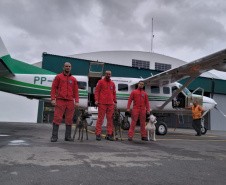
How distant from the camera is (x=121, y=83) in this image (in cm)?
1009

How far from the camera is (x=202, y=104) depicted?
34.0 feet

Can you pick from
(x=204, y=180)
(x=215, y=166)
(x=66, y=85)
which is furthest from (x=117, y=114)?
(x=204, y=180)

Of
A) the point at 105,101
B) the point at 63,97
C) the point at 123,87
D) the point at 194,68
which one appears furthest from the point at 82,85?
the point at 194,68

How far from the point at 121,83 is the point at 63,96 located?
5.18 meters

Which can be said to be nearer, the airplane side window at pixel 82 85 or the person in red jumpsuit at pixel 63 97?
the person in red jumpsuit at pixel 63 97

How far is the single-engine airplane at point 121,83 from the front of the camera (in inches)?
318

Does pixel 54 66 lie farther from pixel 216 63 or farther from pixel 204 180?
pixel 204 180

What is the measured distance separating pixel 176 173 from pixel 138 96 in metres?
4.06

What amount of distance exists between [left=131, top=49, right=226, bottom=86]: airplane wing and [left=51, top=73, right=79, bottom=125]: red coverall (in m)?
4.98

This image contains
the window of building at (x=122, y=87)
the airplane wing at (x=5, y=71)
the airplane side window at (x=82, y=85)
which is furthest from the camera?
the window of building at (x=122, y=87)

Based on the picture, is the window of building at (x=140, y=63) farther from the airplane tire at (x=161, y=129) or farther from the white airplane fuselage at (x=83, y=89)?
the airplane tire at (x=161, y=129)

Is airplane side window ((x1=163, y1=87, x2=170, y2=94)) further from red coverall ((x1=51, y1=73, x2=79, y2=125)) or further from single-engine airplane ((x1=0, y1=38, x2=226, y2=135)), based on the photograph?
red coverall ((x1=51, y1=73, x2=79, y2=125))

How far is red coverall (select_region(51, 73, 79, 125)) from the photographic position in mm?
5250

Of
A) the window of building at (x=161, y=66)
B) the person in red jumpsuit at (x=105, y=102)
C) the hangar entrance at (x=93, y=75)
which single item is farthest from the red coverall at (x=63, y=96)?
the window of building at (x=161, y=66)
